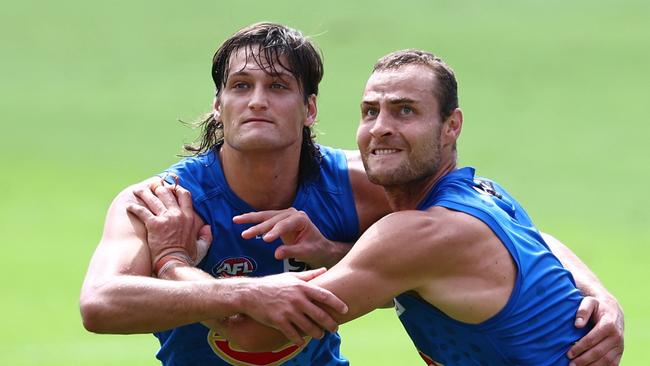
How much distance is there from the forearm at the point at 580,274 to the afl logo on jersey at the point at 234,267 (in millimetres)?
1733

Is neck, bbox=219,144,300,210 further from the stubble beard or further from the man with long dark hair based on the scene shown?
the stubble beard

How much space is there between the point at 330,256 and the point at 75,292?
915 cm

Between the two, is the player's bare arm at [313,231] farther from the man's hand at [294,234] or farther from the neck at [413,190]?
the neck at [413,190]

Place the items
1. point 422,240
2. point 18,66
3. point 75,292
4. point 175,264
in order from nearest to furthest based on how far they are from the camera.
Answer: point 422,240, point 175,264, point 75,292, point 18,66

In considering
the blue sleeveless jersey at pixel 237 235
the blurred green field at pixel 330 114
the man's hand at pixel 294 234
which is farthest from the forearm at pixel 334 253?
the blurred green field at pixel 330 114

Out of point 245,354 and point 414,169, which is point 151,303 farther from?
point 414,169

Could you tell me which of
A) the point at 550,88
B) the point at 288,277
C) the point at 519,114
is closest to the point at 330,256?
the point at 288,277

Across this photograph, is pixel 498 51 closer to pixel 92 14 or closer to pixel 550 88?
pixel 550 88

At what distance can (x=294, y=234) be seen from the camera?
7.67 m

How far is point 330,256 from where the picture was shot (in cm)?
780

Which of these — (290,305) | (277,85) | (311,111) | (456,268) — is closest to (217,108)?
(277,85)


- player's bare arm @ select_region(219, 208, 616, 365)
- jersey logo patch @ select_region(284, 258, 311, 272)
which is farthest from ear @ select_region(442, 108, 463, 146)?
jersey logo patch @ select_region(284, 258, 311, 272)

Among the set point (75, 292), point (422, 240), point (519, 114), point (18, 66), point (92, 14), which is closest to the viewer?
point (422, 240)

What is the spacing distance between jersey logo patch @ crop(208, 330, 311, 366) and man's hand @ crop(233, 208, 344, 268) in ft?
2.02
